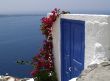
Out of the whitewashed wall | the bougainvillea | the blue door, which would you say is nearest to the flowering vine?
the bougainvillea

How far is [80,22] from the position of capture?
776 centimetres

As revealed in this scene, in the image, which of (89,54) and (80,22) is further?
(80,22)

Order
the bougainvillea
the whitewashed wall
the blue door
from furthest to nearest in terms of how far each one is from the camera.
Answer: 1. the bougainvillea
2. the blue door
3. the whitewashed wall

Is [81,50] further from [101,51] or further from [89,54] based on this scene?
[101,51]

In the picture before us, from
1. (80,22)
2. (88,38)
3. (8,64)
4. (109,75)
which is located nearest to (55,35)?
(80,22)

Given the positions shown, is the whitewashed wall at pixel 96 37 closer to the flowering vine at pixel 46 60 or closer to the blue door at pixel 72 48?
the blue door at pixel 72 48

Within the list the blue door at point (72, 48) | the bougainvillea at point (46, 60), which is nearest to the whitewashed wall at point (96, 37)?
the blue door at point (72, 48)

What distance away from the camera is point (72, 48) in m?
8.38

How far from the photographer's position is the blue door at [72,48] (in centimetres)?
777

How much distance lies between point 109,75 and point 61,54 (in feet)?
13.4

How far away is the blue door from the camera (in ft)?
25.5

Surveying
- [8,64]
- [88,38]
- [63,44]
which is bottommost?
[8,64]

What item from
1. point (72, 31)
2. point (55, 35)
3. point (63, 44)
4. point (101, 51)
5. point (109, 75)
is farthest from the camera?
point (55, 35)

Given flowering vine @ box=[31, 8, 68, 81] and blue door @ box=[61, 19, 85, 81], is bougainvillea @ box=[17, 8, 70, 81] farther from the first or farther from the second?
blue door @ box=[61, 19, 85, 81]
